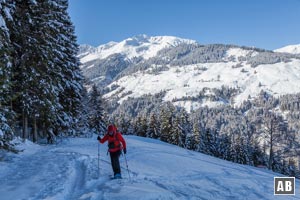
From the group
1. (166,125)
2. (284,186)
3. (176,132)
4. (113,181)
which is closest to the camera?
(113,181)

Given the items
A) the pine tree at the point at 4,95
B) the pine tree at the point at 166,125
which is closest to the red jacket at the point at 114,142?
the pine tree at the point at 4,95

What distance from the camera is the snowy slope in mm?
8555

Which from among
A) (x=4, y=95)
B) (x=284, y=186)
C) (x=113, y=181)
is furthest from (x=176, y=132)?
(x=113, y=181)

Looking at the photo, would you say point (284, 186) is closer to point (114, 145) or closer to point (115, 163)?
point (115, 163)

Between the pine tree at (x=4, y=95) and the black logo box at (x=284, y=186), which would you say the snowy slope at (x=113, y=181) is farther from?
the pine tree at (x=4, y=95)

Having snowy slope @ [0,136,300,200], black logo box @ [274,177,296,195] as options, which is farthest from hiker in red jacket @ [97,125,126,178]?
black logo box @ [274,177,296,195]

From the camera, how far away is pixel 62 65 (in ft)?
77.0

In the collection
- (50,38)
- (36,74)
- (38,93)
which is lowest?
(38,93)

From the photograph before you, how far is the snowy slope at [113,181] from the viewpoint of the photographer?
8.55 meters

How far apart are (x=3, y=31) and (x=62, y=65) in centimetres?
1007

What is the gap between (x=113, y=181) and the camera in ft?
32.1

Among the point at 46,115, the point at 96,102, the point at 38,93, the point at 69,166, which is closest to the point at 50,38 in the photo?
the point at 38,93

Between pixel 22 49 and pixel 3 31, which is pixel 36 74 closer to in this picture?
pixel 22 49

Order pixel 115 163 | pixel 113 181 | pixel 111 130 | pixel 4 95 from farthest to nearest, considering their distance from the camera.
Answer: pixel 4 95 → pixel 111 130 → pixel 115 163 → pixel 113 181
